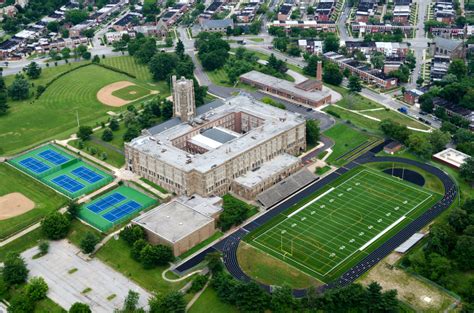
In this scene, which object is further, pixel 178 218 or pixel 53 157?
pixel 53 157

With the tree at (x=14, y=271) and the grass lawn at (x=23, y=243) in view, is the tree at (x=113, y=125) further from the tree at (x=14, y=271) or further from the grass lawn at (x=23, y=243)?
the tree at (x=14, y=271)

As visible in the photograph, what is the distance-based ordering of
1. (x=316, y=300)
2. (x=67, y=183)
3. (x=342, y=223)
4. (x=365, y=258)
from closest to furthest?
(x=316, y=300), (x=365, y=258), (x=342, y=223), (x=67, y=183)

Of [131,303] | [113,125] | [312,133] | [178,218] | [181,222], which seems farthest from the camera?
[113,125]

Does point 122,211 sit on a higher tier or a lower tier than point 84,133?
lower

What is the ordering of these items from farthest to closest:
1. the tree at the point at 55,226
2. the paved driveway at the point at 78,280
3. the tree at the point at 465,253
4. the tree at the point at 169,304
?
the tree at the point at 55,226 < the tree at the point at 465,253 < the paved driveway at the point at 78,280 < the tree at the point at 169,304

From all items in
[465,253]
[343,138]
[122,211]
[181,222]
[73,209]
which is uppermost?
[343,138]

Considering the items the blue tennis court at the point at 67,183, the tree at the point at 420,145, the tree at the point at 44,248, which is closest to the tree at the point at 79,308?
the tree at the point at 44,248

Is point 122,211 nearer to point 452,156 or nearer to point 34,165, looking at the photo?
point 34,165

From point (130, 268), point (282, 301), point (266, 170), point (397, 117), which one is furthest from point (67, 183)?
point (397, 117)
